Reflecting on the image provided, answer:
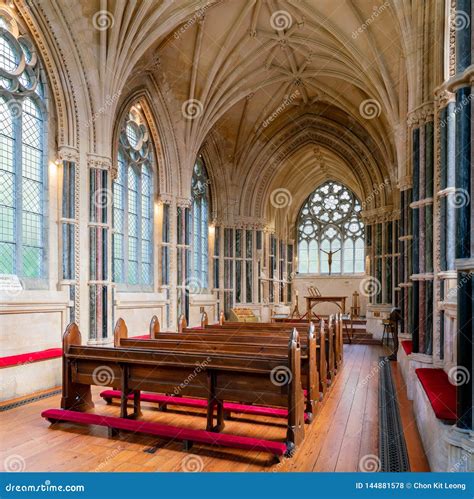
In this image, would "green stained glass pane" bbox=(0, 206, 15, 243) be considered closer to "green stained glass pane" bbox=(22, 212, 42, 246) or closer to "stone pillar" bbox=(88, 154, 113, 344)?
"green stained glass pane" bbox=(22, 212, 42, 246)

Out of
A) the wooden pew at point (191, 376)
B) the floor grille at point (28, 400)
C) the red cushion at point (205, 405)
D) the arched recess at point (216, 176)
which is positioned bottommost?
the floor grille at point (28, 400)

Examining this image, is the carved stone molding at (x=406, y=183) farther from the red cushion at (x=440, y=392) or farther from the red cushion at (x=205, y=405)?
the red cushion at (x=205, y=405)

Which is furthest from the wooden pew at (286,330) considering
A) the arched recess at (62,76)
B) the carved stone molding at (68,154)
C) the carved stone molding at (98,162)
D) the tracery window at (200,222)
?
the tracery window at (200,222)

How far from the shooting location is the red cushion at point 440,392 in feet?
11.9

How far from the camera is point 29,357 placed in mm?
7281

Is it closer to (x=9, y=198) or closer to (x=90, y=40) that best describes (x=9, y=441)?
(x=9, y=198)

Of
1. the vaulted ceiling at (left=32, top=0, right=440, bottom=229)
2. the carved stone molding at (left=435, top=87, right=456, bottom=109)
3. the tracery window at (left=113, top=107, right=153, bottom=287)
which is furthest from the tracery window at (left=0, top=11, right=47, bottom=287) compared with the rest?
the carved stone molding at (left=435, top=87, right=456, bottom=109)

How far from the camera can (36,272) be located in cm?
859

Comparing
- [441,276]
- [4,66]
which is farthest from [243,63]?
[441,276]

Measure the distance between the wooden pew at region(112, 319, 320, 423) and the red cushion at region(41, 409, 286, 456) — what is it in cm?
104

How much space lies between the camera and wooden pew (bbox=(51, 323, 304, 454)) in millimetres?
4738

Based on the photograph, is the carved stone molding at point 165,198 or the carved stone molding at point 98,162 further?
the carved stone molding at point 165,198

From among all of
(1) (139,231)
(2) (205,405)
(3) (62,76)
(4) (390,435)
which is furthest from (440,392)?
(1) (139,231)

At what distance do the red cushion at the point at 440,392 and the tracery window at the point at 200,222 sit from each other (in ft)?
37.0
